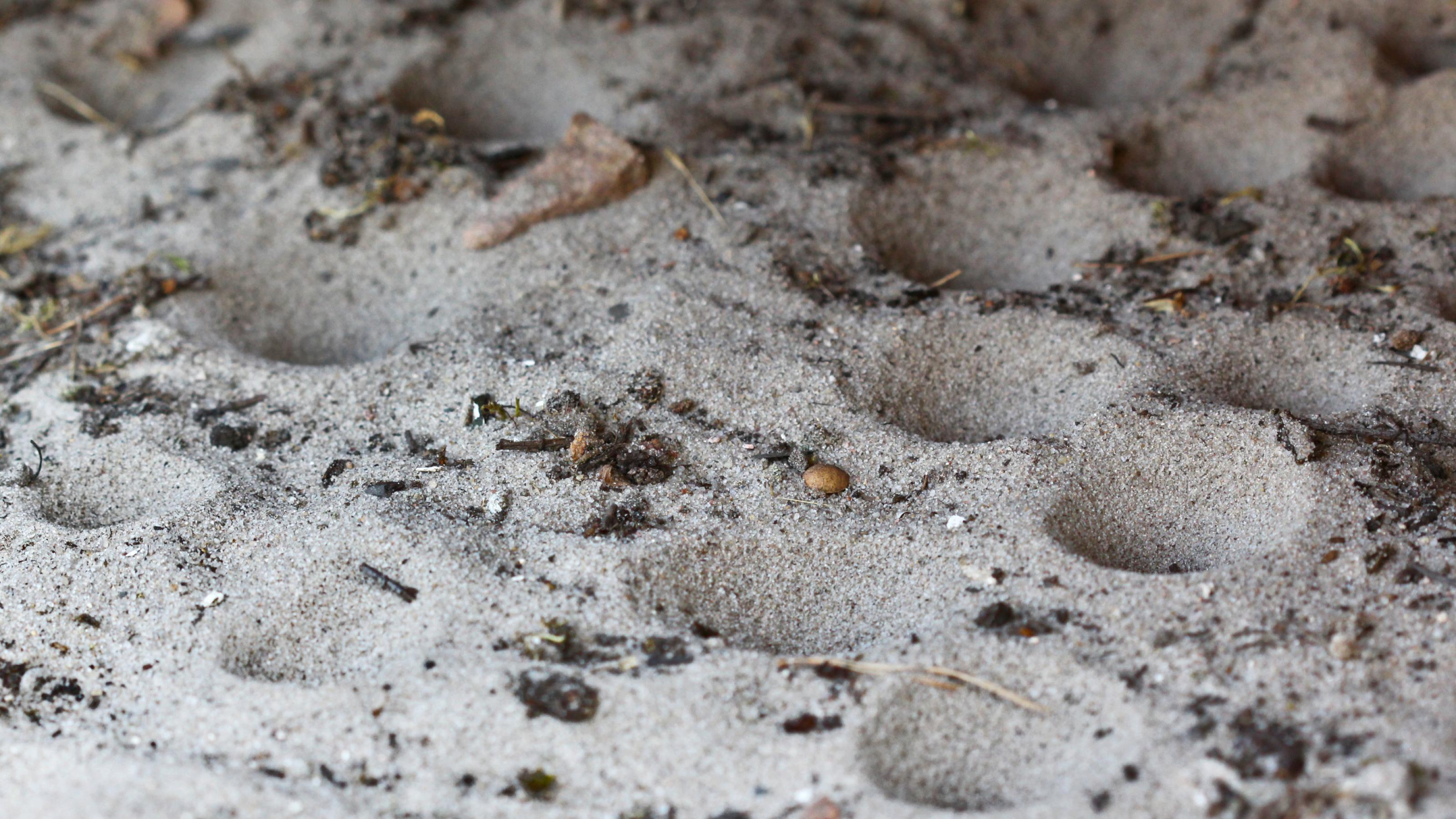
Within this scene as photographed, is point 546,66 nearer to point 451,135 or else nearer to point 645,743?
point 451,135

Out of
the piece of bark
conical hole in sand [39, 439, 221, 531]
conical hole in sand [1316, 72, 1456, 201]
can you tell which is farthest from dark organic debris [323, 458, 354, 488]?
conical hole in sand [1316, 72, 1456, 201]

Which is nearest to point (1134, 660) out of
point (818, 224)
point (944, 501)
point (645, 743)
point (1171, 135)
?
point (944, 501)

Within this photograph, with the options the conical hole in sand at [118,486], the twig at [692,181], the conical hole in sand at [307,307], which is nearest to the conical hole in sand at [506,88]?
the twig at [692,181]

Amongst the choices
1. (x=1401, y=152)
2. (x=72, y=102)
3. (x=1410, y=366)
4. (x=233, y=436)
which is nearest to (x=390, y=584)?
(x=233, y=436)

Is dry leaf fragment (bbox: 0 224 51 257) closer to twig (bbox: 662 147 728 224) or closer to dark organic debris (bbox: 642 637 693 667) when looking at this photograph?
twig (bbox: 662 147 728 224)

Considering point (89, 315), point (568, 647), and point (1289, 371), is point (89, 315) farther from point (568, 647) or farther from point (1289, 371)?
point (1289, 371)

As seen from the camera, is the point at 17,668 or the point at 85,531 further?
the point at 85,531

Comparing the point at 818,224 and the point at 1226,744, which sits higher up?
the point at 818,224
